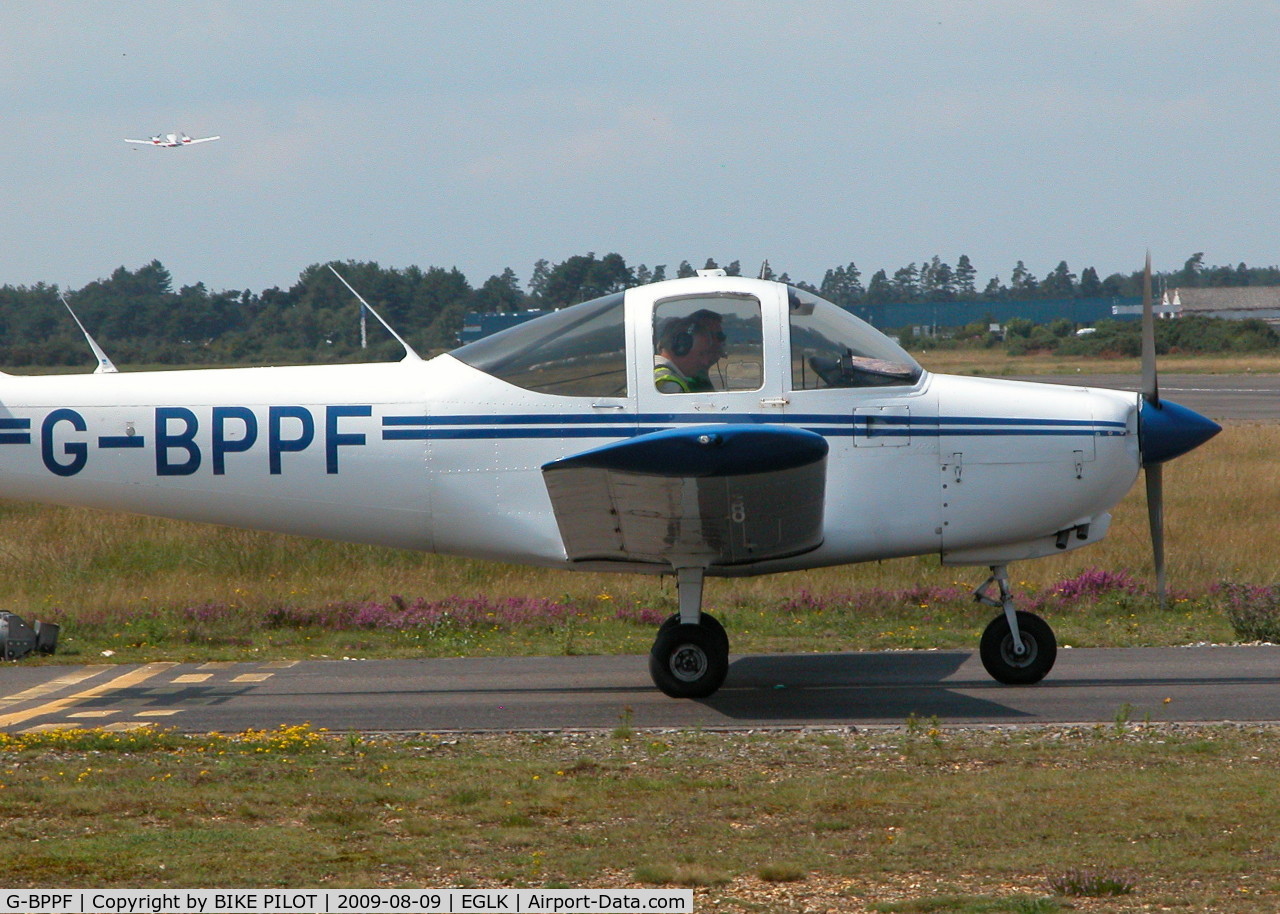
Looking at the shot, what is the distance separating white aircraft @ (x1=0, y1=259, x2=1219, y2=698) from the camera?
867 centimetres

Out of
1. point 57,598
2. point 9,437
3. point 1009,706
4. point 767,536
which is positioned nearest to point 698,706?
point 767,536

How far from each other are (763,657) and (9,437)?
591 centimetres

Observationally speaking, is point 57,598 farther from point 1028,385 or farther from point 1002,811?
point 1002,811

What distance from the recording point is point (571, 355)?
884cm

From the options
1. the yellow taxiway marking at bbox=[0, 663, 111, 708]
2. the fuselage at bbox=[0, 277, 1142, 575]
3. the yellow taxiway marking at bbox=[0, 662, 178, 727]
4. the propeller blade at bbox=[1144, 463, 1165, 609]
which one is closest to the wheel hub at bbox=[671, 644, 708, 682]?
the fuselage at bbox=[0, 277, 1142, 575]

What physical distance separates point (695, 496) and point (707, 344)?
113 centimetres

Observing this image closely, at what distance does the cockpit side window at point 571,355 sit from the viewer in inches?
345

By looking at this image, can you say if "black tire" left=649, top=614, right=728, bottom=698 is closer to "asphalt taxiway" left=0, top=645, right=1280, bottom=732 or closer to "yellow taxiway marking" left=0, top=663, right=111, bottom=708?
"asphalt taxiway" left=0, top=645, right=1280, bottom=732

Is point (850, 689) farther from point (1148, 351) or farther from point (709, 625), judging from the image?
point (1148, 351)

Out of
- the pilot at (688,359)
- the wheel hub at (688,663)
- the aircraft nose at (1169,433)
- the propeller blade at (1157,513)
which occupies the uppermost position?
the pilot at (688,359)

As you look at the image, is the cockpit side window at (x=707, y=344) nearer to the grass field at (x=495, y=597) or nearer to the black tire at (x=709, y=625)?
the black tire at (x=709, y=625)

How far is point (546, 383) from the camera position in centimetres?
887

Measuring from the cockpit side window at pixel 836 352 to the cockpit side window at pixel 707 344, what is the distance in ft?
0.85

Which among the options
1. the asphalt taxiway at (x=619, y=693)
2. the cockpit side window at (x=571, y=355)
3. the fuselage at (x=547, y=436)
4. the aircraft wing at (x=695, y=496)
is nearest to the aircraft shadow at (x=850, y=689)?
the asphalt taxiway at (x=619, y=693)
